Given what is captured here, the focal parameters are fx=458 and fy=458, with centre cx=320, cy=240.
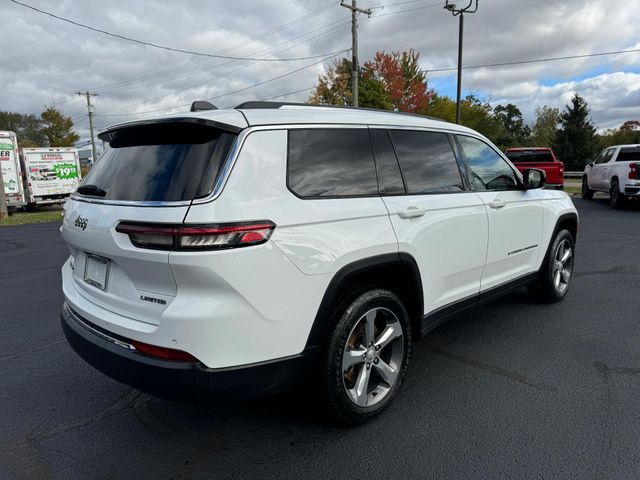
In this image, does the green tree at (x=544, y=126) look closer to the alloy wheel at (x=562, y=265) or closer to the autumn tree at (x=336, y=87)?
the autumn tree at (x=336, y=87)

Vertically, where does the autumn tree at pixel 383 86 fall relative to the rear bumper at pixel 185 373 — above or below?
above

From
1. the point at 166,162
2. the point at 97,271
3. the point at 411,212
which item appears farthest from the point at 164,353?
the point at 411,212

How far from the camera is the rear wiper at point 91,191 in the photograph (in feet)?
8.55

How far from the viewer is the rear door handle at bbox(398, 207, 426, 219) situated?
2824 mm

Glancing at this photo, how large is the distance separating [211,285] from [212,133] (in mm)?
761

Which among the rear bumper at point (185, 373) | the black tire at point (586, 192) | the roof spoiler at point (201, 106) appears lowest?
the black tire at point (586, 192)

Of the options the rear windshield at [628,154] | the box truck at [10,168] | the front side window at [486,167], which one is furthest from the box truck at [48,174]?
the rear windshield at [628,154]

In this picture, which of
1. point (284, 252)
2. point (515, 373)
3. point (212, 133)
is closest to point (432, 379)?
point (515, 373)

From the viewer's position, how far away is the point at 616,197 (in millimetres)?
14445

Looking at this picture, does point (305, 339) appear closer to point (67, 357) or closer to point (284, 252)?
point (284, 252)

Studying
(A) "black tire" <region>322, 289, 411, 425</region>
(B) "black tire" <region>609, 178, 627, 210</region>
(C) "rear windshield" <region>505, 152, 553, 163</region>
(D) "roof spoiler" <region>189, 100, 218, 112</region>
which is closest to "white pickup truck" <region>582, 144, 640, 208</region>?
(B) "black tire" <region>609, 178, 627, 210</region>

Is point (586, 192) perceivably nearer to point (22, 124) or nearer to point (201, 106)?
point (201, 106)

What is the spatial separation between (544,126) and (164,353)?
72755mm

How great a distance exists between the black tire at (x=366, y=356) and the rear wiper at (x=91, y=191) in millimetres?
1506
